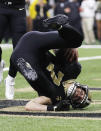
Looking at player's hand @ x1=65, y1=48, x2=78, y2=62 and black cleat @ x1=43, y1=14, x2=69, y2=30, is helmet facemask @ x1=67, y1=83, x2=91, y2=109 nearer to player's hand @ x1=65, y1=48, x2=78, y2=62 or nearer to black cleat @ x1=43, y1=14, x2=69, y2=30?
player's hand @ x1=65, y1=48, x2=78, y2=62

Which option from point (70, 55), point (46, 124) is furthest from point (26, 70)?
point (46, 124)

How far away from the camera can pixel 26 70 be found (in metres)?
7.36

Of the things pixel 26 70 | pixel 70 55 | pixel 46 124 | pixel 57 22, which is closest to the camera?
pixel 46 124

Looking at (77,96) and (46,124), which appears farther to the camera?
(77,96)

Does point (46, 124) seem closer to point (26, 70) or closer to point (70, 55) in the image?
point (26, 70)

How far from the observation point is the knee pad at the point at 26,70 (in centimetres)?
731

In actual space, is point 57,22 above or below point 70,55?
above

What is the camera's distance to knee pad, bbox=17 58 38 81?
7.31 metres

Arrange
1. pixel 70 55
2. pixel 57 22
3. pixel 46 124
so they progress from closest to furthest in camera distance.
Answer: pixel 46 124 → pixel 57 22 → pixel 70 55

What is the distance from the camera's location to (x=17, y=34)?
356 inches

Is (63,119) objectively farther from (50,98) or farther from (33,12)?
(33,12)

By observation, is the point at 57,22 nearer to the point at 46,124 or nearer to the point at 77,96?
the point at 77,96

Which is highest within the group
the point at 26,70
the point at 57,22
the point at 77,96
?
the point at 57,22

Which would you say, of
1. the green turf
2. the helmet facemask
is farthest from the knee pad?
the green turf
